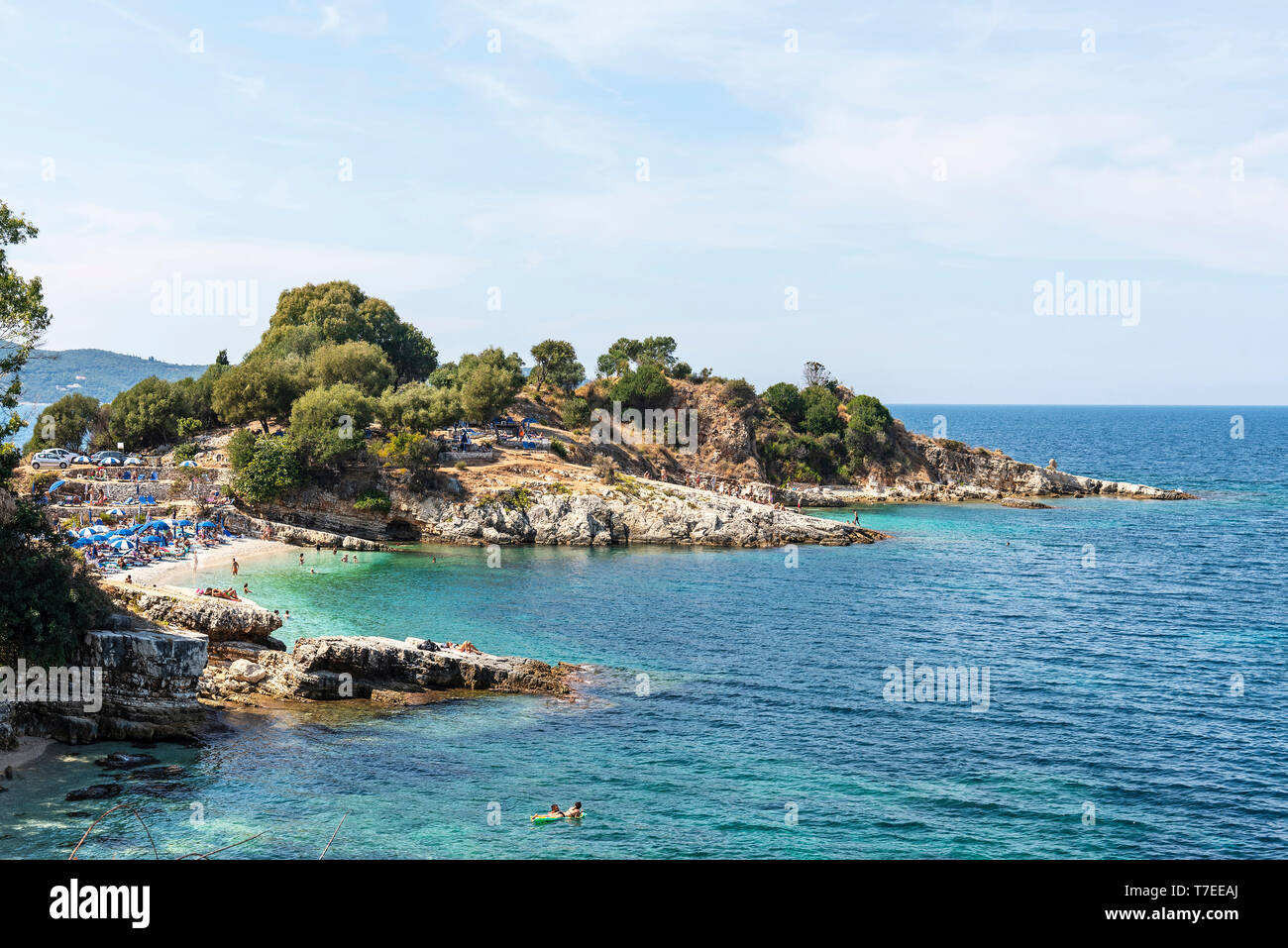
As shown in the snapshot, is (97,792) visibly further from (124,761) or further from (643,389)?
(643,389)

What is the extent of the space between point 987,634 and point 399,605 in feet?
130

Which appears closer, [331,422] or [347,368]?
[331,422]

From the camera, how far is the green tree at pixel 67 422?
10012cm

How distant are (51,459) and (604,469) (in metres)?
56.1

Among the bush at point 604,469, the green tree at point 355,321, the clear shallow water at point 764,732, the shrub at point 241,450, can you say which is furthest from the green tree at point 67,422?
the bush at point 604,469

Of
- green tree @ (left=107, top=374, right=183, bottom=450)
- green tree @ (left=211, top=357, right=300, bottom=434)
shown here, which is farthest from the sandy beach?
green tree @ (left=107, top=374, right=183, bottom=450)

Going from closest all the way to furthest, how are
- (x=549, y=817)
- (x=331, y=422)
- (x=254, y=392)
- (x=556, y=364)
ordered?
(x=549, y=817) → (x=331, y=422) → (x=254, y=392) → (x=556, y=364)

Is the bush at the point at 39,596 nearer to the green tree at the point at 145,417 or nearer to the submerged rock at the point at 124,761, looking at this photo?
the submerged rock at the point at 124,761

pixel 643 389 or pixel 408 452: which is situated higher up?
pixel 643 389

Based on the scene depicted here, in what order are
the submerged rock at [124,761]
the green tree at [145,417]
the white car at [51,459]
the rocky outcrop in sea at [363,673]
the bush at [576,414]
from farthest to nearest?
the bush at [576,414], the green tree at [145,417], the white car at [51,459], the rocky outcrop in sea at [363,673], the submerged rock at [124,761]

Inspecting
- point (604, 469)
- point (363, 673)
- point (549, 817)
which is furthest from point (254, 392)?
point (549, 817)

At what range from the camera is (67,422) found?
334ft

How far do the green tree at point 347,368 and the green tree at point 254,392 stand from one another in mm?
3535
